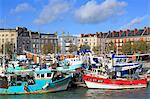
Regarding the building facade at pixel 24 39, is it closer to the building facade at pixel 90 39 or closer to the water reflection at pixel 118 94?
the building facade at pixel 90 39

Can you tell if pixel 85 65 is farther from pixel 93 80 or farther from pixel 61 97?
pixel 61 97

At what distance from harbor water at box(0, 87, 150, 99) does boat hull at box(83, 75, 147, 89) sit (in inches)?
41.3

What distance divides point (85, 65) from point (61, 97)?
13233mm

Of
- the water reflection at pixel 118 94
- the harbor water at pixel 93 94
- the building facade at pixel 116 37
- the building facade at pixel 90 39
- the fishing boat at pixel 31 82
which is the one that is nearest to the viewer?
the harbor water at pixel 93 94

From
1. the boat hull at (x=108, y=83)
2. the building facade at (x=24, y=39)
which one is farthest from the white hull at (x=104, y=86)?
the building facade at (x=24, y=39)

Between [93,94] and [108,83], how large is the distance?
431 centimetres

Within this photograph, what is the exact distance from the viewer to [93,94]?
33.6 meters

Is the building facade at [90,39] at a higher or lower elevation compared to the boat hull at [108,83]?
higher

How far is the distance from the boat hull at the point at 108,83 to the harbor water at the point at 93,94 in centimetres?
105

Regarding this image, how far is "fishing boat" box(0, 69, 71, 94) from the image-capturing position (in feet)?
109

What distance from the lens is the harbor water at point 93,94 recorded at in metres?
31.4

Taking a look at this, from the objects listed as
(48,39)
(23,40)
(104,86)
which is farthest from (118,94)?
(48,39)

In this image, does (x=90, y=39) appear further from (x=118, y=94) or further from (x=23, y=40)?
(x=118, y=94)

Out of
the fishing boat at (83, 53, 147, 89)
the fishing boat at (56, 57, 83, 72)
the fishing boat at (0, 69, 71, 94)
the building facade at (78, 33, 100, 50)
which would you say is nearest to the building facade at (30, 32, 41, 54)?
the building facade at (78, 33, 100, 50)
